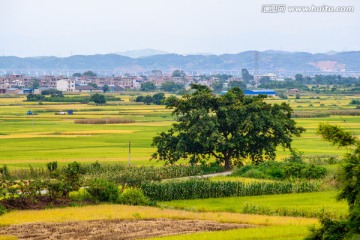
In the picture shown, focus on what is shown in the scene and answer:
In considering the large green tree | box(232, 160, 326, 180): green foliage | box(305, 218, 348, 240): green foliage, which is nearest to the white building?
the large green tree

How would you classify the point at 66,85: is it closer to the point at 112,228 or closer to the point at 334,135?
the point at 112,228

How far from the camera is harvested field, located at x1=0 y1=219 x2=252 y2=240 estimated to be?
77.8ft

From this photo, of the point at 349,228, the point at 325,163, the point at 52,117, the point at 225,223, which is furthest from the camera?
the point at 52,117

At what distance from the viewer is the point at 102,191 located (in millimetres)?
31516

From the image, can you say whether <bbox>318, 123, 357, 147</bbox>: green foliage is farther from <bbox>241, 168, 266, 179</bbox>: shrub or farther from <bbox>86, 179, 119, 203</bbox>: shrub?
<bbox>241, 168, 266, 179</bbox>: shrub

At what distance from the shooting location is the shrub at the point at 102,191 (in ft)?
103

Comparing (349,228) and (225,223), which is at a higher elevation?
(349,228)

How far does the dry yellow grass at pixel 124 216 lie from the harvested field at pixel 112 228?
33.1 inches

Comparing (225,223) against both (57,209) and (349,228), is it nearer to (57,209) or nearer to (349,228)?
(57,209)

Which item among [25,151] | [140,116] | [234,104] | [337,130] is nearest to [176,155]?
[234,104]

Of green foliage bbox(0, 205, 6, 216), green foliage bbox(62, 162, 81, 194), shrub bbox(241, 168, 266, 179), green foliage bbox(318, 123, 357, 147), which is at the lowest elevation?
shrub bbox(241, 168, 266, 179)

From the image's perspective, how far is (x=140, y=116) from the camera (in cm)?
8169

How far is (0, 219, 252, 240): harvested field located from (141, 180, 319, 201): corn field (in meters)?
6.21

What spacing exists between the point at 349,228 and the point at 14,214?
15018mm
